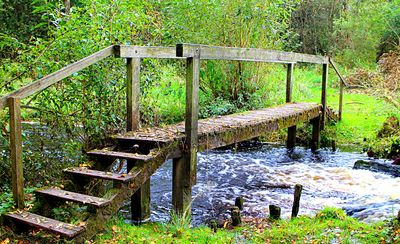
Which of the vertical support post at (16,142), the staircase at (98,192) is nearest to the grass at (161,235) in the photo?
the staircase at (98,192)

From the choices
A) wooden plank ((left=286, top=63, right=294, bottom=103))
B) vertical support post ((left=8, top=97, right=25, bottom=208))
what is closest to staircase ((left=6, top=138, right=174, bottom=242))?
vertical support post ((left=8, top=97, right=25, bottom=208))

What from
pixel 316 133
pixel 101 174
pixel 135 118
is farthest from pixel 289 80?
pixel 101 174

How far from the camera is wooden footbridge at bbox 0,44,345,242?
4.04 m

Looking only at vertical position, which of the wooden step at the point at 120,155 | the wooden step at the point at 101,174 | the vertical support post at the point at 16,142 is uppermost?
the vertical support post at the point at 16,142

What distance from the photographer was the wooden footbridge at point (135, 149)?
13.3ft

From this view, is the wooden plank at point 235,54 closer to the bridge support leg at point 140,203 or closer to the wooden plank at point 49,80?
the wooden plank at point 49,80

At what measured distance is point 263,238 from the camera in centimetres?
449

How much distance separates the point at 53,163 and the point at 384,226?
389cm

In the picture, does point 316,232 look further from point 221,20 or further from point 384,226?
point 221,20

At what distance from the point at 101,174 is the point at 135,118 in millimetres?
1257

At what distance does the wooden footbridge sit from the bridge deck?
1 cm

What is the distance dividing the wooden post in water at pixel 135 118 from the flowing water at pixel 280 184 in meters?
0.29

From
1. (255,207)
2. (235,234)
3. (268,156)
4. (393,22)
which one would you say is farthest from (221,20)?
(393,22)

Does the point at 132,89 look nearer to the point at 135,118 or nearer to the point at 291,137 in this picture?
the point at 135,118
